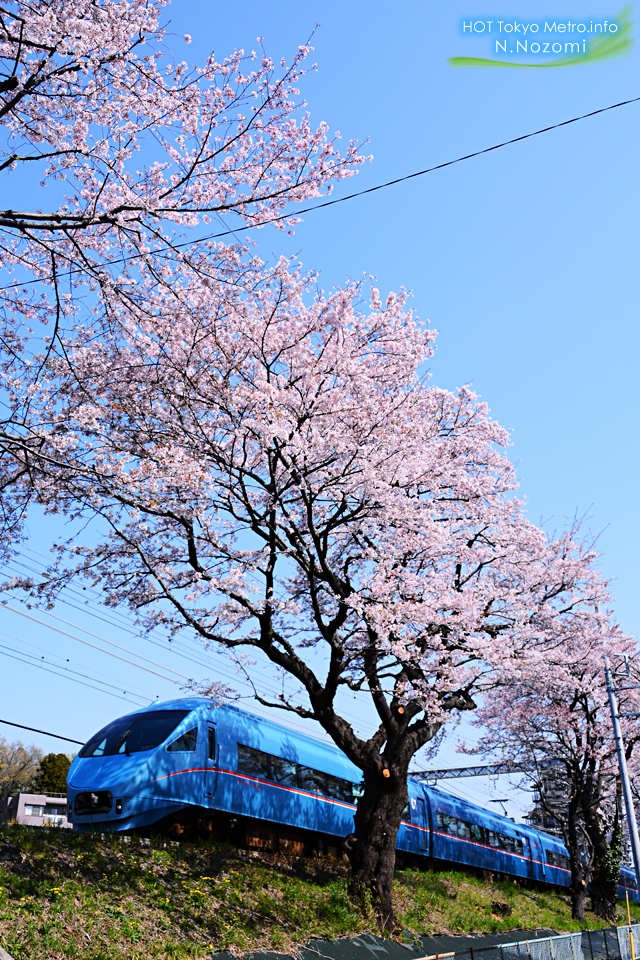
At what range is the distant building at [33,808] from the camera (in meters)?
45.8

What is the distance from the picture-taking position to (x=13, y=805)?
4622cm

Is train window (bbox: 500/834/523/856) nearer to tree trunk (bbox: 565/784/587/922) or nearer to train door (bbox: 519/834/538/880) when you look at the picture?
train door (bbox: 519/834/538/880)

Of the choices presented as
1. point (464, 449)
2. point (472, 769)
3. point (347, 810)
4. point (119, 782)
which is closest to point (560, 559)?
point (464, 449)

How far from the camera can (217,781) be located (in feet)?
47.6

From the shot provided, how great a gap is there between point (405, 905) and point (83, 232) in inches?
615

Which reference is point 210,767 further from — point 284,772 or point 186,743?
point 284,772

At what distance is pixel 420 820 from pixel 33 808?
118ft

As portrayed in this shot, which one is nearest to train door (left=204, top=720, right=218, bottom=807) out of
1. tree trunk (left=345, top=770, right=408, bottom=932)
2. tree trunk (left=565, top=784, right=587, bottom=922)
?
tree trunk (left=345, top=770, right=408, bottom=932)

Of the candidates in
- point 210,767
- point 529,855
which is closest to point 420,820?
point 210,767

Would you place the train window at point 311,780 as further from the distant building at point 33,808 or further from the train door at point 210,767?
the distant building at point 33,808

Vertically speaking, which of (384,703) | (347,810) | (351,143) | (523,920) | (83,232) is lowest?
(523,920)

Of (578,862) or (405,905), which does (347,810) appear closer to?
(405,905)

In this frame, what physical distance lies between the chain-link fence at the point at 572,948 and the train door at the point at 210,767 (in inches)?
220

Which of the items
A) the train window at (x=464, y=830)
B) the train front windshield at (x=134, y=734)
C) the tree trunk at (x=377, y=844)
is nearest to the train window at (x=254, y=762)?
the train front windshield at (x=134, y=734)
